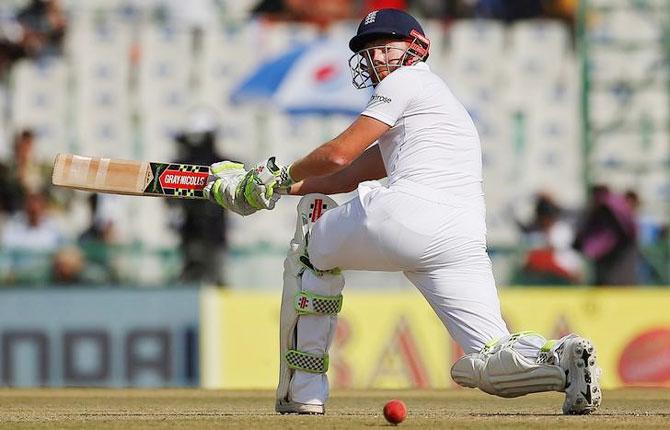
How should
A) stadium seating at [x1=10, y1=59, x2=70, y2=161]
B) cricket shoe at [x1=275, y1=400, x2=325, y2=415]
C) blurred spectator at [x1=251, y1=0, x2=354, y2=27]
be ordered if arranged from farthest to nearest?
blurred spectator at [x1=251, y1=0, x2=354, y2=27]
stadium seating at [x1=10, y1=59, x2=70, y2=161]
cricket shoe at [x1=275, y1=400, x2=325, y2=415]

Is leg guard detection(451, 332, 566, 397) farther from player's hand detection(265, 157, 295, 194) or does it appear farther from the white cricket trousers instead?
player's hand detection(265, 157, 295, 194)

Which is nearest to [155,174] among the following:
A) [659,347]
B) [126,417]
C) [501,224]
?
[126,417]

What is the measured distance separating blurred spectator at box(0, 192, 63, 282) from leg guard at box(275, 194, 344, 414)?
572 centimetres

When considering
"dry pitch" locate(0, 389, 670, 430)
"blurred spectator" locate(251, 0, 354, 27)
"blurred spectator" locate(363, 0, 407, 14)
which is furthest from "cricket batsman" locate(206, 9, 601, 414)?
"blurred spectator" locate(251, 0, 354, 27)

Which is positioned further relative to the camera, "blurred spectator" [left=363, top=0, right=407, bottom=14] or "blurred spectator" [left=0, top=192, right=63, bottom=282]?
"blurred spectator" [left=363, top=0, right=407, bottom=14]

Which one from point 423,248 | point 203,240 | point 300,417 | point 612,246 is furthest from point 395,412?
point 612,246

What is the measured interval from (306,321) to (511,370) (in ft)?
2.65

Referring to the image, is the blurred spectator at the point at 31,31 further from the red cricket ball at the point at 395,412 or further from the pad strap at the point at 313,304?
the red cricket ball at the point at 395,412

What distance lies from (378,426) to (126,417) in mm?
1063

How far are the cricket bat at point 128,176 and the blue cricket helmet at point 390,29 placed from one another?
90 centimetres

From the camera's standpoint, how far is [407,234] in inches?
215

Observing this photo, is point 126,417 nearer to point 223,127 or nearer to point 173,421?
point 173,421

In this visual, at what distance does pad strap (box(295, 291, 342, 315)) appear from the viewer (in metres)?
5.73

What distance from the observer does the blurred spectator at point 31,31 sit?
13.6 m
